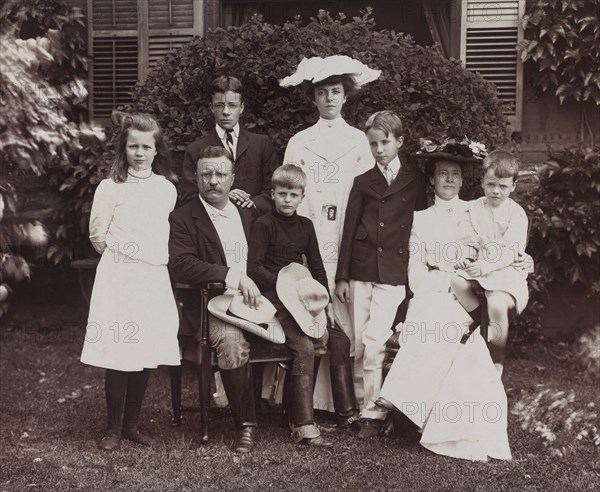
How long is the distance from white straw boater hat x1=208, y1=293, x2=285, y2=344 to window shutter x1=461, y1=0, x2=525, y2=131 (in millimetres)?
3265

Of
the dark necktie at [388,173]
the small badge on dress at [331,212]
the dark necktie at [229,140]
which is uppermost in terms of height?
the dark necktie at [229,140]

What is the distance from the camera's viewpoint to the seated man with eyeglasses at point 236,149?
470 cm

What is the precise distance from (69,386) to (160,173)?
76.3 inches

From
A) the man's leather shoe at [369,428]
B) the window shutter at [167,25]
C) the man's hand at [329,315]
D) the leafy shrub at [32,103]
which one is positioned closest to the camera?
the man's leather shoe at [369,428]

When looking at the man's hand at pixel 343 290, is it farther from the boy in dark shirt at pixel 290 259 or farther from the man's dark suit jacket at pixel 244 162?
the man's dark suit jacket at pixel 244 162

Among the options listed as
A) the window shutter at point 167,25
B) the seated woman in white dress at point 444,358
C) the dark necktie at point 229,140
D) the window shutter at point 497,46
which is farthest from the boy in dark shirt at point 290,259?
the window shutter at point 167,25

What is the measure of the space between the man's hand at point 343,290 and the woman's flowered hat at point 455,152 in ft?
2.70

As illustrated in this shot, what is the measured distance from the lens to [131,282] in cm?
416

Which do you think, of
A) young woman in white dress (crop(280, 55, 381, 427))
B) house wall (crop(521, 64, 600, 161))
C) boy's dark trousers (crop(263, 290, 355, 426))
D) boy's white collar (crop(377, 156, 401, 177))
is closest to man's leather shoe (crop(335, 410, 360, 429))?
boy's dark trousers (crop(263, 290, 355, 426))

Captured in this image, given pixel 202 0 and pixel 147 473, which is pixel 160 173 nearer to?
pixel 147 473

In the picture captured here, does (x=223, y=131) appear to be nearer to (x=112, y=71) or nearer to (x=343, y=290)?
(x=343, y=290)

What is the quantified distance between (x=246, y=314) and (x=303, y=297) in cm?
32

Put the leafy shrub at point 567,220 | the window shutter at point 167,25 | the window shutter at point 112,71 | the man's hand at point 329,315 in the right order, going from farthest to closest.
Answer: the window shutter at point 112,71 → the window shutter at point 167,25 → the leafy shrub at point 567,220 → the man's hand at point 329,315

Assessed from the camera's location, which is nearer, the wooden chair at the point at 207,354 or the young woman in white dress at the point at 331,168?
the wooden chair at the point at 207,354
